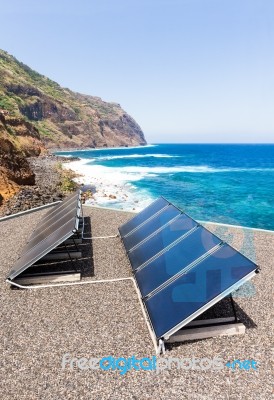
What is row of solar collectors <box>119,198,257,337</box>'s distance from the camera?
21.3 ft

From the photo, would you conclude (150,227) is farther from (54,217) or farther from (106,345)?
(54,217)

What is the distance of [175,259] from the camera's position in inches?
319

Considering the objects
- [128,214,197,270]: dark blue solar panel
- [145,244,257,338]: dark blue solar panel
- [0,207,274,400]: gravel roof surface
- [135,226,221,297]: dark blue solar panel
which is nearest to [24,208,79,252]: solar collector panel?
[0,207,274,400]: gravel roof surface

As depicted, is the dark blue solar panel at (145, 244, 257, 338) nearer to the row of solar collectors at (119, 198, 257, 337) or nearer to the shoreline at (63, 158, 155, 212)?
the row of solar collectors at (119, 198, 257, 337)

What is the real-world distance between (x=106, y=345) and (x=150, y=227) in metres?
5.11

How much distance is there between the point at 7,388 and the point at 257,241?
1239 centimetres

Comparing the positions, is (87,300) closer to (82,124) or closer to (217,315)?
(217,315)

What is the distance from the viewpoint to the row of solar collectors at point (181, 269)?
650 centimetres

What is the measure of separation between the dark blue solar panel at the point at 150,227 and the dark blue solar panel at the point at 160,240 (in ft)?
1.69

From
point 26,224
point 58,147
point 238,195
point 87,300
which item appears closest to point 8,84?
point 58,147

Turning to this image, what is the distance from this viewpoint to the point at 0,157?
90.5ft

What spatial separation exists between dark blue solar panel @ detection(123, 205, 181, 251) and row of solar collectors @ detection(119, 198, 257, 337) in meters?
0.35

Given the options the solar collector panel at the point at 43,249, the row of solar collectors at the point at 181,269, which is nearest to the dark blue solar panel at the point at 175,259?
the row of solar collectors at the point at 181,269

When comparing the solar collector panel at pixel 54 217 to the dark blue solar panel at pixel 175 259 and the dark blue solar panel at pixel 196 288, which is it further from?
the dark blue solar panel at pixel 196 288
